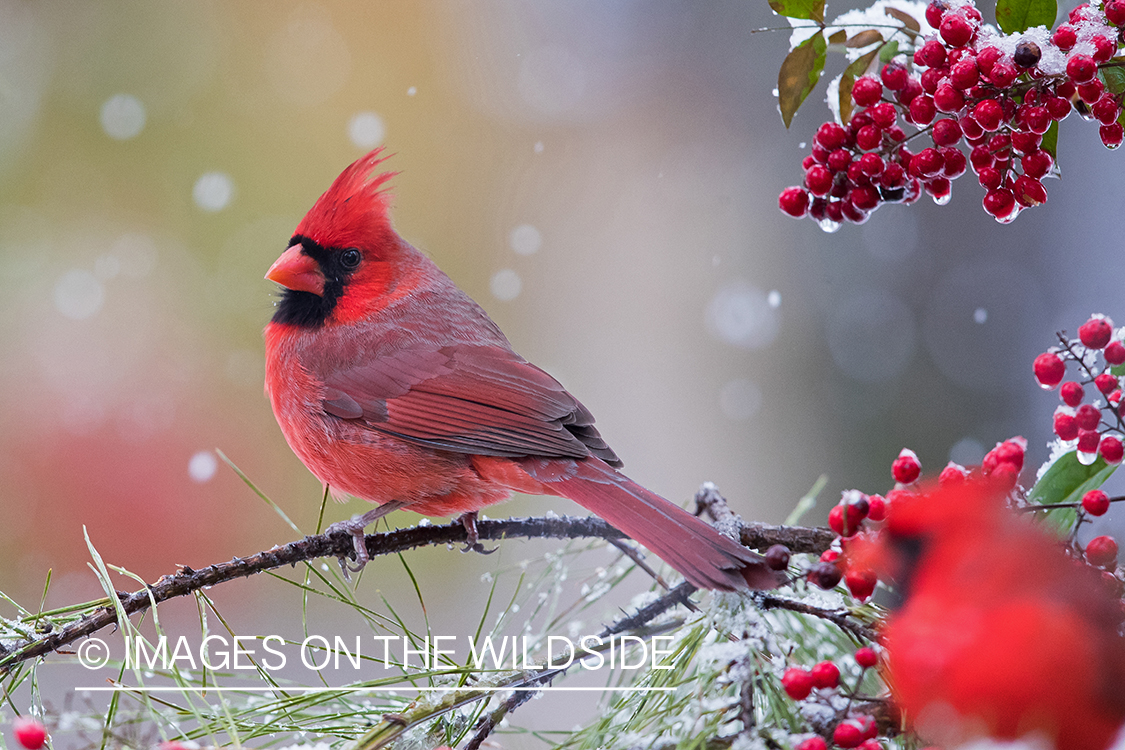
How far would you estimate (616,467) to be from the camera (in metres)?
0.92

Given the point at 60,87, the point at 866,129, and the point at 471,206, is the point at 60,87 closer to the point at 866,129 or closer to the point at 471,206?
the point at 471,206

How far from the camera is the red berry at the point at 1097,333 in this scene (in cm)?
52

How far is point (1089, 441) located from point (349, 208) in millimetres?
807

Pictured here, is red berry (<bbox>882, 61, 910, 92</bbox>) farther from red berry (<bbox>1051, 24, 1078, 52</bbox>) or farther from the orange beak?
the orange beak

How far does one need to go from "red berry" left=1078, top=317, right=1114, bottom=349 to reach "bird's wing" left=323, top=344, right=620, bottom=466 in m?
0.45

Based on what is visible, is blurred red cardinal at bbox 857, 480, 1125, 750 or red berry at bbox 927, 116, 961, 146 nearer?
blurred red cardinal at bbox 857, 480, 1125, 750

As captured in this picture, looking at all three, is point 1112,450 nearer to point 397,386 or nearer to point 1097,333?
point 1097,333

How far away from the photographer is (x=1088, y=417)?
1.71 feet

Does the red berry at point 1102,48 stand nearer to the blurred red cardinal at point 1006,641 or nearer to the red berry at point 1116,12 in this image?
the red berry at point 1116,12

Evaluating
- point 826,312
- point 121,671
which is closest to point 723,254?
point 826,312

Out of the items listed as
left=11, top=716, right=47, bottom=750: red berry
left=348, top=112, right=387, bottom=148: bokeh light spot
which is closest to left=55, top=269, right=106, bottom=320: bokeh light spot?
left=348, top=112, right=387, bottom=148: bokeh light spot

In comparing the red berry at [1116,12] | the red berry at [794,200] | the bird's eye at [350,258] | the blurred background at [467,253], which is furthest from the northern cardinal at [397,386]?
the blurred background at [467,253]

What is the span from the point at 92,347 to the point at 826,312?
160 centimetres

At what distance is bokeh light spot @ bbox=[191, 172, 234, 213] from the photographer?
1.89 m
